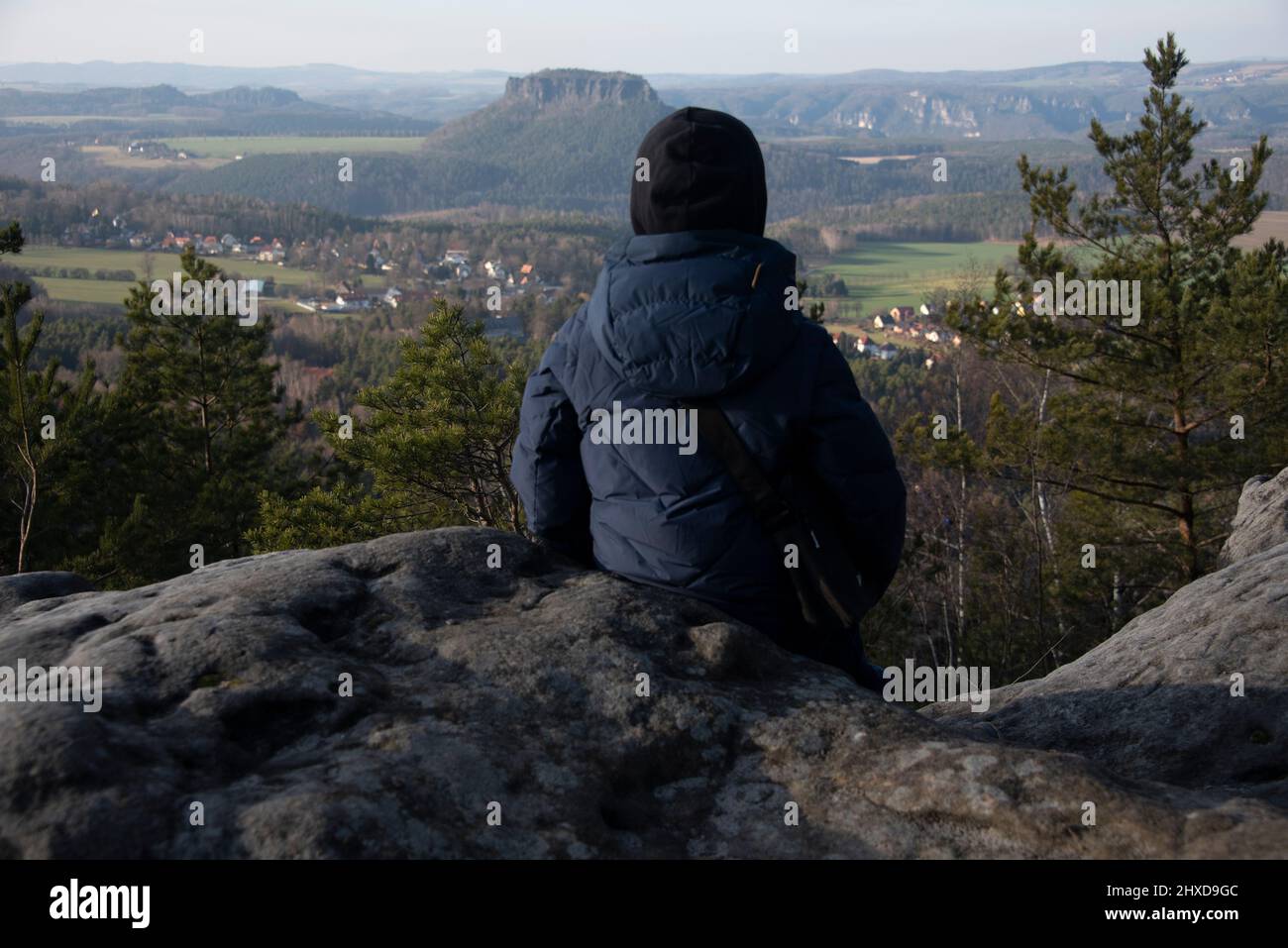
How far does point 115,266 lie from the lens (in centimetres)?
9206

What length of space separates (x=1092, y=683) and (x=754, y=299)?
9.04ft

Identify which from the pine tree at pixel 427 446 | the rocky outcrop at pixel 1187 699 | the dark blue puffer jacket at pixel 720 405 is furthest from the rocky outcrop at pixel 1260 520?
the pine tree at pixel 427 446

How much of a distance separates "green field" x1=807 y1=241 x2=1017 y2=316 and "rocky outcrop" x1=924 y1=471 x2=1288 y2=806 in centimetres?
7474

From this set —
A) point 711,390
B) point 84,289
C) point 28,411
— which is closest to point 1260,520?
point 711,390

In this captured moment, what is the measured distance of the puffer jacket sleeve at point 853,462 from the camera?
3.60 m

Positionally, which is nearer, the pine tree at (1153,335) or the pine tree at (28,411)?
the pine tree at (28,411)

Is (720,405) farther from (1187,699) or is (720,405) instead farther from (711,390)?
(1187,699)

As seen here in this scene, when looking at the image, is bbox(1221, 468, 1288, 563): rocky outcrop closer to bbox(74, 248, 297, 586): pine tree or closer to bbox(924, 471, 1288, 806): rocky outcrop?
bbox(924, 471, 1288, 806): rocky outcrop

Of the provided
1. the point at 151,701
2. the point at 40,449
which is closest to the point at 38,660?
the point at 151,701

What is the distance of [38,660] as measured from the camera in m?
3.23

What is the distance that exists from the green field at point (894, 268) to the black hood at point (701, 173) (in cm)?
7644

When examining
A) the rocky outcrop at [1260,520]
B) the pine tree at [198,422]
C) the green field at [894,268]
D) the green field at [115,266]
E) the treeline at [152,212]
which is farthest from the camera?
the treeline at [152,212]

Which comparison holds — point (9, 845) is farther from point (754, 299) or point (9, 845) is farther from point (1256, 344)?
point (1256, 344)

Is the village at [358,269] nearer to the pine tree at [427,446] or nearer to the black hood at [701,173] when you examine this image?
the pine tree at [427,446]
